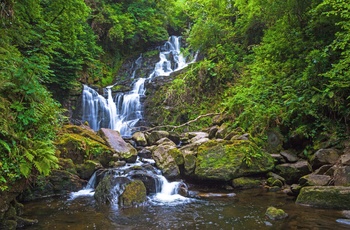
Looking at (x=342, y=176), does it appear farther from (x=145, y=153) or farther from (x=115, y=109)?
(x=115, y=109)

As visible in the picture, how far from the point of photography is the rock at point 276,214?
5.81 metres

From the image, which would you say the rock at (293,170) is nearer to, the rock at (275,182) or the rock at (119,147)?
the rock at (275,182)

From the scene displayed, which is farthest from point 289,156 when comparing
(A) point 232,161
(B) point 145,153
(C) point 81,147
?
(C) point 81,147

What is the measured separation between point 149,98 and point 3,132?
1318 cm

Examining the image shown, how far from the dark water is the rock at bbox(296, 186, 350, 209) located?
22cm

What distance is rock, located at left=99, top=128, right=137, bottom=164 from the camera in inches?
415

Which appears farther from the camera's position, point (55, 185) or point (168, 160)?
point (168, 160)

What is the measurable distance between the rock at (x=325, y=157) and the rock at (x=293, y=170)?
29 centimetres

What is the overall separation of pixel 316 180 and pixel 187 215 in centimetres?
351

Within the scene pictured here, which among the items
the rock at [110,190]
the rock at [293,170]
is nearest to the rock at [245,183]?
the rock at [293,170]

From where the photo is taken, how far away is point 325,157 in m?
7.64

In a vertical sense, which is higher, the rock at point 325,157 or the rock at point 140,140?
the rock at point 140,140

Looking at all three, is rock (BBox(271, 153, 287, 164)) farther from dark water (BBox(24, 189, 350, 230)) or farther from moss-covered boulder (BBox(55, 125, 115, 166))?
moss-covered boulder (BBox(55, 125, 115, 166))

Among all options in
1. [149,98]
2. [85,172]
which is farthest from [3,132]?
[149,98]
